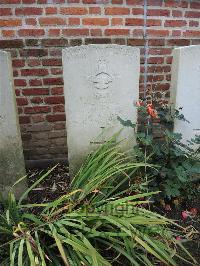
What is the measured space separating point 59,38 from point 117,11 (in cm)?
Result: 61

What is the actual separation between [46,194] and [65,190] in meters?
0.18

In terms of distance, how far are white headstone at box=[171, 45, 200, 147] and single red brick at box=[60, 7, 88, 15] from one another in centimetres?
96

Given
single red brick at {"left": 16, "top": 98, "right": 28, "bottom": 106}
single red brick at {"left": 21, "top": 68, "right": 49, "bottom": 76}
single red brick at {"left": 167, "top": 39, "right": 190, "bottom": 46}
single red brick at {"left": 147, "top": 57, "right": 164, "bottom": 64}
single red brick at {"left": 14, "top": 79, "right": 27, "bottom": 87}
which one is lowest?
single red brick at {"left": 16, "top": 98, "right": 28, "bottom": 106}

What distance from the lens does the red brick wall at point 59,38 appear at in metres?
2.90

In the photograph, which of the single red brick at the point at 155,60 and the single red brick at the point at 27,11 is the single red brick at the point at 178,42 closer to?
the single red brick at the point at 155,60

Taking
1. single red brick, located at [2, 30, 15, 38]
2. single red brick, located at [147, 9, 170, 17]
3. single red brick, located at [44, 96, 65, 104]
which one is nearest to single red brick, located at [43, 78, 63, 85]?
single red brick, located at [44, 96, 65, 104]

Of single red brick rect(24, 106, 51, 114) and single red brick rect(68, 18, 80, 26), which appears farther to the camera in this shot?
single red brick rect(24, 106, 51, 114)

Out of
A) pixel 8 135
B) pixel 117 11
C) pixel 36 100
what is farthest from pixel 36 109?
pixel 117 11

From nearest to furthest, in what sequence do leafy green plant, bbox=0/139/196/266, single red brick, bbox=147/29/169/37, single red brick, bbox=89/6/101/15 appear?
leafy green plant, bbox=0/139/196/266 < single red brick, bbox=89/6/101/15 < single red brick, bbox=147/29/169/37

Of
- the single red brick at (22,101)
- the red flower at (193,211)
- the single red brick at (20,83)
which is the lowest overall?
the red flower at (193,211)

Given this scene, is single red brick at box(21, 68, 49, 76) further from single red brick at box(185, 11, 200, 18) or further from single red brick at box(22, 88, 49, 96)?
single red brick at box(185, 11, 200, 18)

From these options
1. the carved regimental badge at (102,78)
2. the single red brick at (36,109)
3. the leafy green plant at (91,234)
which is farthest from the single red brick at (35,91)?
the leafy green plant at (91,234)

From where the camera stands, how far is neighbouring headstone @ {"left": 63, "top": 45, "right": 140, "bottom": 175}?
7.95 feet

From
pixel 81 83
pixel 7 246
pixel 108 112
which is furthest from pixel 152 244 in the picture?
→ pixel 81 83
